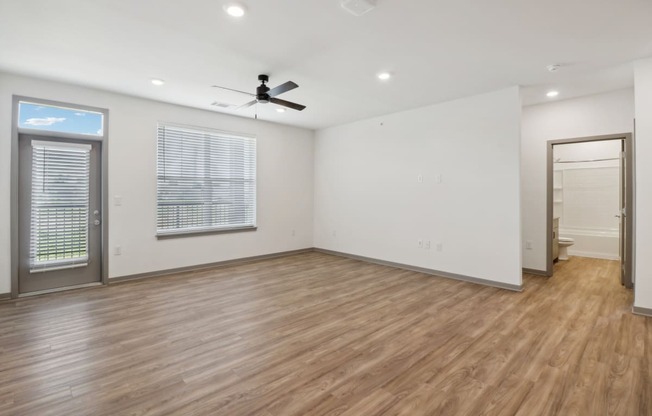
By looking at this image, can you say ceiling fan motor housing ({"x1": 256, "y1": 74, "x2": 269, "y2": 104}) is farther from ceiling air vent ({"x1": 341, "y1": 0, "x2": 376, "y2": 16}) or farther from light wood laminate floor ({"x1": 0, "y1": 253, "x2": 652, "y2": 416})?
light wood laminate floor ({"x1": 0, "y1": 253, "x2": 652, "y2": 416})

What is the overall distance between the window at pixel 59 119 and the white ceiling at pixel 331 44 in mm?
440

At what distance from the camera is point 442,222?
16.5ft

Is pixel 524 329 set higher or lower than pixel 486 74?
lower

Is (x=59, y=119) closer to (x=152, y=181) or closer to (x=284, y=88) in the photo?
(x=152, y=181)

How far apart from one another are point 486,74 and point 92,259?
5.89 m

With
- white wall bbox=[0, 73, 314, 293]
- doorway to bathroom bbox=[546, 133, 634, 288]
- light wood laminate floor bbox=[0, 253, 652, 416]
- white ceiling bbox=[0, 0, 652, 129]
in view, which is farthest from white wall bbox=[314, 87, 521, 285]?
doorway to bathroom bbox=[546, 133, 634, 288]

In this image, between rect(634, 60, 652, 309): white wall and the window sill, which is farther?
the window sill

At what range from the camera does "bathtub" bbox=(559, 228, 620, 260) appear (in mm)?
6137

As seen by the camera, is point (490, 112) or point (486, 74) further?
point (490, 112)

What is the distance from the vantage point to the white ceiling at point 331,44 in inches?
97.7

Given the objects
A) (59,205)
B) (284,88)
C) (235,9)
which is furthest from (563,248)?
(59,205)

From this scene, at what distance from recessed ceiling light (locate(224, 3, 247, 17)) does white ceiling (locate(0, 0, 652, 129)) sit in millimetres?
A: 57

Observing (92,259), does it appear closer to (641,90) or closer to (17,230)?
(17,230)

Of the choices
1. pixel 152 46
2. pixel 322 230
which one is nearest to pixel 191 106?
pixel 152 46
